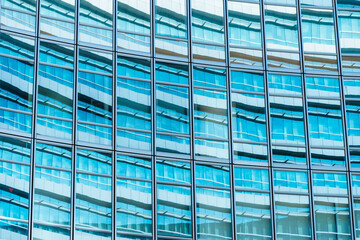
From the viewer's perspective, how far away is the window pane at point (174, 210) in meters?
20.8

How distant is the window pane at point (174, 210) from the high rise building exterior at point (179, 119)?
0.04m

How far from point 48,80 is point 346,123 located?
26.6 ft

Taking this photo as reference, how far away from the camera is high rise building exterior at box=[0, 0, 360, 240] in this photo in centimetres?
2028

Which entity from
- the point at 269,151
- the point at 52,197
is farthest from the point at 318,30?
the point at 52,197

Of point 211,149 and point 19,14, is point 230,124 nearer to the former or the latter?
point 211,149

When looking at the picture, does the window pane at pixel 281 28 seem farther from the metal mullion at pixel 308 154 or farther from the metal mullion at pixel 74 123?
the metal mullion at pixel 74 123

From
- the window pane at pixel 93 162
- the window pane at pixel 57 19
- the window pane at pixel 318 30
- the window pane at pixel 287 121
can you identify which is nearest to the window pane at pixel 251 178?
the window pane at pixel 287 121

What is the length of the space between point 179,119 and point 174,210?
2438 millimetres

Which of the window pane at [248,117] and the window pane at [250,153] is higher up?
the window pane at [248,117]

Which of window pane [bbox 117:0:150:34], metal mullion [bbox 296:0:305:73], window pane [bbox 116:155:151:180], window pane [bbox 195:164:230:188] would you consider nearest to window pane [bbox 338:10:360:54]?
metal mullion [bbox 296:0:305:73]

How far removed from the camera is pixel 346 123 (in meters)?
22.7

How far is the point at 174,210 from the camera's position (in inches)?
826

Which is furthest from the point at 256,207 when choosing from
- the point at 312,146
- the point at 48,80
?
the point at 48,80

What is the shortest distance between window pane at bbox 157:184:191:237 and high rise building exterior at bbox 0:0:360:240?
0.04 m
